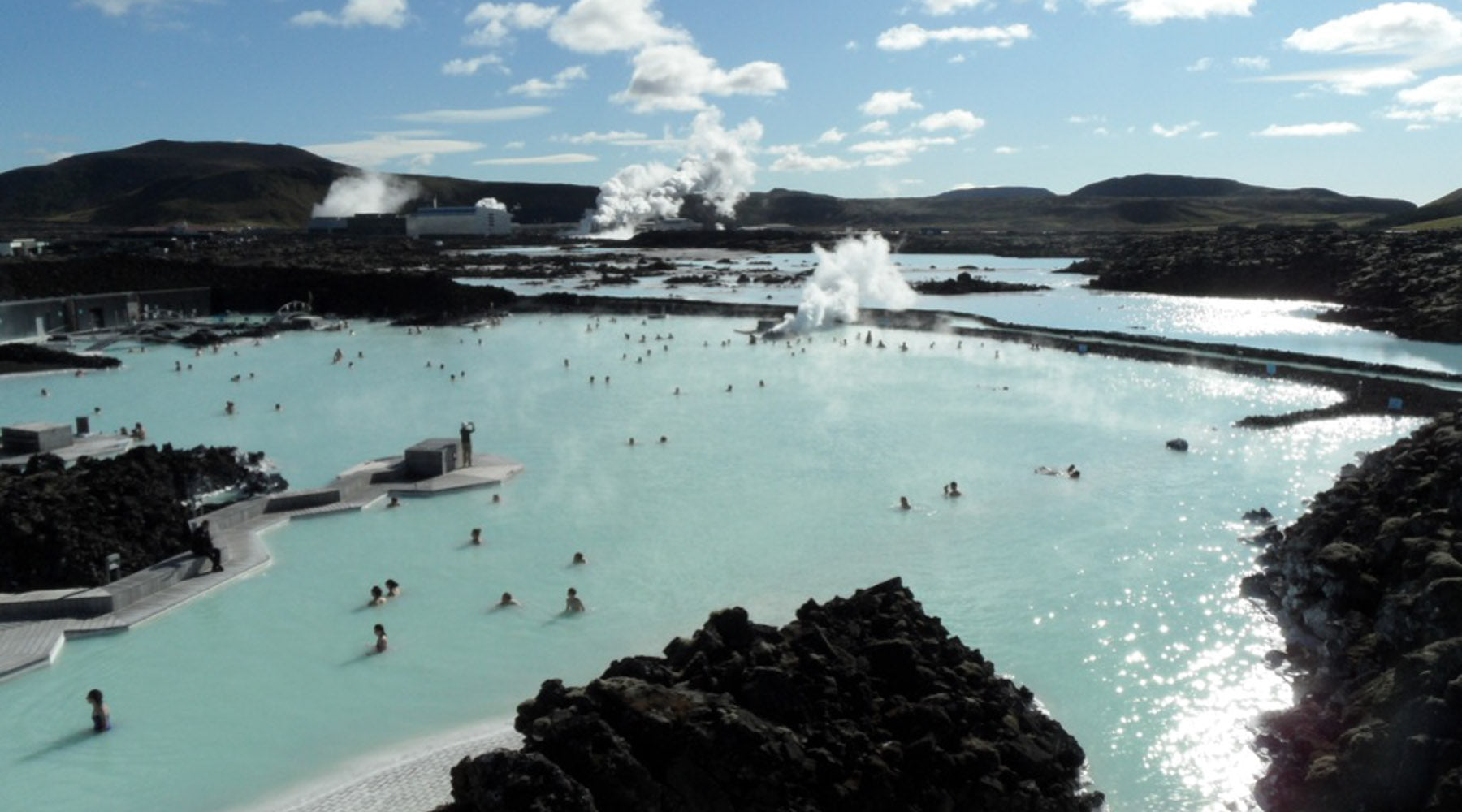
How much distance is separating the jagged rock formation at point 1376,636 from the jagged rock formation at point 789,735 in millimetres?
2079

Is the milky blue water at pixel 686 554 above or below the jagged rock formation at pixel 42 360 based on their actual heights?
below

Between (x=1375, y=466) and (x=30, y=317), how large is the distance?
1799 inches

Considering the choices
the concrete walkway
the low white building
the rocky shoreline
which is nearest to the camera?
the concrete walkway

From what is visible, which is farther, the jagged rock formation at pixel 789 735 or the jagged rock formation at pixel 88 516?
the jagged rock formation at pixel 88 516

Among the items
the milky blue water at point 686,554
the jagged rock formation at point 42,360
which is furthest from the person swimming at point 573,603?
the jagged rock formation at point 42,360

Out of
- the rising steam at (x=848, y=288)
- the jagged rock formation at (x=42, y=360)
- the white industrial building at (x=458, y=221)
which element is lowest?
the jagged rock formation at (x=42, y=360)

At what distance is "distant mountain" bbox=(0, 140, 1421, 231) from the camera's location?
136 metres

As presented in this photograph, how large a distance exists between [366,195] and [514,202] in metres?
22.2

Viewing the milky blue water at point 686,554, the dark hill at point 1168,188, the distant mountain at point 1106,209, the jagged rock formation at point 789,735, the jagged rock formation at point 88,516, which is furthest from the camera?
the dark hill at point 1168,188

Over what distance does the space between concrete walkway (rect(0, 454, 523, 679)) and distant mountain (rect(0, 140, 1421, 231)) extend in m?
116

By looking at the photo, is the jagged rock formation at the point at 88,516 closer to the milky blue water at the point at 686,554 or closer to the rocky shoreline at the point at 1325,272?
the milky blue water at the point at 686,554

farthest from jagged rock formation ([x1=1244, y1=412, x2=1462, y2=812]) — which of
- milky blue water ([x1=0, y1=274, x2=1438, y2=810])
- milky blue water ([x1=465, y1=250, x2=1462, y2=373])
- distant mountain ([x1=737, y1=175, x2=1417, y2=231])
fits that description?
distant mountain ([x1=737, y1=175, x2=1417, y2=231])

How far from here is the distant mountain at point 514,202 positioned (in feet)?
445

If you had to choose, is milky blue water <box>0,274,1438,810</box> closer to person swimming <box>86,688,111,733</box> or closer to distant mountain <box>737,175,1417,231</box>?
person swimming <box>86,688,111,733</box>
